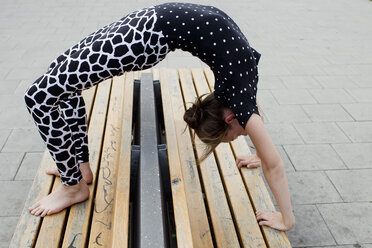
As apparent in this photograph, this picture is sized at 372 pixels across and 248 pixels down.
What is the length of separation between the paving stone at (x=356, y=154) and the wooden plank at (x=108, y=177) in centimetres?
219

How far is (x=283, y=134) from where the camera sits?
3680 mm

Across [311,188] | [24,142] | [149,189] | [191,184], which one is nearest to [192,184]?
[191,184]

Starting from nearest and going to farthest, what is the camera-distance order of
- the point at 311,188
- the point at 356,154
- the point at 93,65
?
the point at 93,65 < the point at 311,188 < the point at 356,154

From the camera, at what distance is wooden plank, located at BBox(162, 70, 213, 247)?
194 centimetres

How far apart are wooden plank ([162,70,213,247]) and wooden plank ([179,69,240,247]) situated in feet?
0.16

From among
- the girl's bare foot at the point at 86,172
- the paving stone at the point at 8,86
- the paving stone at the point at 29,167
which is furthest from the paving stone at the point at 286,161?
the paving stone at the point at 8,86

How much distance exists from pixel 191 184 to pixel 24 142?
1996 mm

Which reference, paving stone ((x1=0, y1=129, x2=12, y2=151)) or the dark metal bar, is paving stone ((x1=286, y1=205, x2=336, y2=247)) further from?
paving stone ((x1=0, y1=129, x2=12, y2=151))

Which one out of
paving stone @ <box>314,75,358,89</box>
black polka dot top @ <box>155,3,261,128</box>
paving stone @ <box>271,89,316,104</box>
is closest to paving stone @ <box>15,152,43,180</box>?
black polka dot top @ <box>155,3,261,128</box>

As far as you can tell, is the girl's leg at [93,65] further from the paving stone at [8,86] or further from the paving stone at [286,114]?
the paving stone at [8,86]

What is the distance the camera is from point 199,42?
1855 millimetres

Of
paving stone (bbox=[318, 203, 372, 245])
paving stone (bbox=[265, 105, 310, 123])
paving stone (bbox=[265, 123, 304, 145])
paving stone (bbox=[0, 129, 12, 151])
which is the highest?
paving stone (bbox=[0, 129, 12, 151])

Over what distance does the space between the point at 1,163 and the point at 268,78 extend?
341 cm

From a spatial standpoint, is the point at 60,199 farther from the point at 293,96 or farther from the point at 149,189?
the point at 293,96
